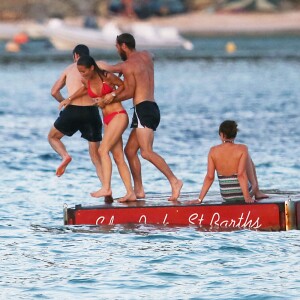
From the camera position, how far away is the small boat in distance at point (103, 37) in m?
93.6

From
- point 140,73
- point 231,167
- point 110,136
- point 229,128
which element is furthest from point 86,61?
point 231,167

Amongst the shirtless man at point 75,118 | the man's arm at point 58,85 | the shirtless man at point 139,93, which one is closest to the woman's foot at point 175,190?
the shirtless man at point 139,93

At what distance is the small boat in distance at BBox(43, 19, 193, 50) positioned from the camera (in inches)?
3686

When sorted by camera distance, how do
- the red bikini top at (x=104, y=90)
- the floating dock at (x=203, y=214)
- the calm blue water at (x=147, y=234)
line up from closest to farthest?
the calm blue water at (x=147, y=234), the floating dock at (x=203, y=214), the red bikini top at (x=104, y=90)

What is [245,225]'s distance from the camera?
54.5 ft

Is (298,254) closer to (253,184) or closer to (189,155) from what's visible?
(253,184)

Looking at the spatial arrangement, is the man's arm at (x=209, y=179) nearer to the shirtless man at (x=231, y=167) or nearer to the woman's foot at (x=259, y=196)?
the shirtless man at (x=231, y=167)

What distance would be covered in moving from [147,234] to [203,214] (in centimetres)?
69

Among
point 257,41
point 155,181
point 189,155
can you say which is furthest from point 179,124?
point 257,41

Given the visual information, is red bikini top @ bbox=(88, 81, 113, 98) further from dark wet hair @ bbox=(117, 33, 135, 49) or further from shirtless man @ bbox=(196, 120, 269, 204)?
shirtless man @ bbox=(196, 120, 269, 204)

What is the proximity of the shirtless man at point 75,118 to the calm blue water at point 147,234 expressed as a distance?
3.21ft

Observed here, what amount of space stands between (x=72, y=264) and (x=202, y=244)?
1.64 meters

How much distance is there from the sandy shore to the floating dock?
111553mm

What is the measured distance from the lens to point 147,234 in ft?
55.0
